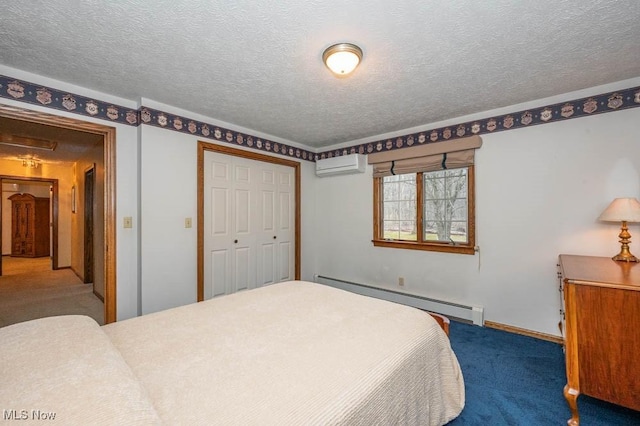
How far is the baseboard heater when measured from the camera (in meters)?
2.92

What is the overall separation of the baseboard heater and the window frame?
0.59 meters

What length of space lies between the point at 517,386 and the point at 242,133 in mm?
3567

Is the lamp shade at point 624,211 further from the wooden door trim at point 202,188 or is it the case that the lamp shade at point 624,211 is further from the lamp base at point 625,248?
the wooden door trim at point 202,188

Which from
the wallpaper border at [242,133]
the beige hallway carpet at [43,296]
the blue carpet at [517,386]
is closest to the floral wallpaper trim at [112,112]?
the wallpaper border at [242,133]

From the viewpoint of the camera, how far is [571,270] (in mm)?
1803

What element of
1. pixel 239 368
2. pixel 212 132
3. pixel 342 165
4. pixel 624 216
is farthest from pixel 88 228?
pixel 624 216

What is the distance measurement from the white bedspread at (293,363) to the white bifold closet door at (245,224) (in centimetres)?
158

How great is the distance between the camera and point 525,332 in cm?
269

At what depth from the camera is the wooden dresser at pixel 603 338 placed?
1.45m

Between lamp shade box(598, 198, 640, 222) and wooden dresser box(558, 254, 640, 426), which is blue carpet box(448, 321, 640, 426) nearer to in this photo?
wooden dresser box(558, 254, 640, 426)

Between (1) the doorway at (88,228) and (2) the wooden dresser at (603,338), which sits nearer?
(2) the wooden dresser at (603,338)

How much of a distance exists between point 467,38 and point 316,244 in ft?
11.0

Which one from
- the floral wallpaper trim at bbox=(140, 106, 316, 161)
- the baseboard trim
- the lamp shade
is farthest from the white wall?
the floral wallpaper trim at bbox=(140, 106, 316, 161)

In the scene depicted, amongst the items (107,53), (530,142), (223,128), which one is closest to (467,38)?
(530,142)
